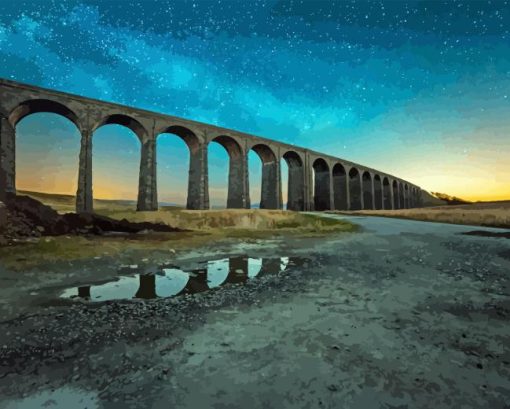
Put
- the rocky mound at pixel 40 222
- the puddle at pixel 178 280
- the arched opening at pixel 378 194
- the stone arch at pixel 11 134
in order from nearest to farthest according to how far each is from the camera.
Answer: the puddle at pixel 178 280, the rocky mound at pixel 40 222, the stone arch at pixel 11 134, the arched opening at pixel 378 194

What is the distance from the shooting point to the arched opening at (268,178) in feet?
109

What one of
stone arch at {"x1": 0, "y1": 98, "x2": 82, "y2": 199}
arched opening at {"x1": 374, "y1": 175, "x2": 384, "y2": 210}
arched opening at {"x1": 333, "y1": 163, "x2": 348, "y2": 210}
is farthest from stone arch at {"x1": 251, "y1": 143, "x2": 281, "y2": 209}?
arched opening at {"x1": 374, "y1": 175, "x2": 384, "y2": 210}

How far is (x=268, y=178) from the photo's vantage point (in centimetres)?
3419

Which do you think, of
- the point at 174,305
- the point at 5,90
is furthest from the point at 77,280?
the point at 5,90

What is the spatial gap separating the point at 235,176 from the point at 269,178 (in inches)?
217

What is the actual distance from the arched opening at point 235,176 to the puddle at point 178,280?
73.5 feet

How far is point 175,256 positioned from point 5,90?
57.6ft

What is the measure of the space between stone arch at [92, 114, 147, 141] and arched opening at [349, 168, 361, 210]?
3690 cm

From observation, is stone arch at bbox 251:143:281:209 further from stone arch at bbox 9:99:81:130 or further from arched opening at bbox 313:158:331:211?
stone arch at bbox 9:99:81:130

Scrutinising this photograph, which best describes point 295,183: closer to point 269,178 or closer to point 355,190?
point 269,178

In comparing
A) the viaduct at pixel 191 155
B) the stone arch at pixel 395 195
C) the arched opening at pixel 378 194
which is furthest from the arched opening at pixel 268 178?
the stone arch at pixel 395 195

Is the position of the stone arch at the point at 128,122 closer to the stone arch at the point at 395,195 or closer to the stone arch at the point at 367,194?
the stone arch at the point at 367,194

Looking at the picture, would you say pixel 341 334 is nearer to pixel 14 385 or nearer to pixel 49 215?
pixel 14 385

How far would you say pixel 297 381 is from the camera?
2262 millimetres
